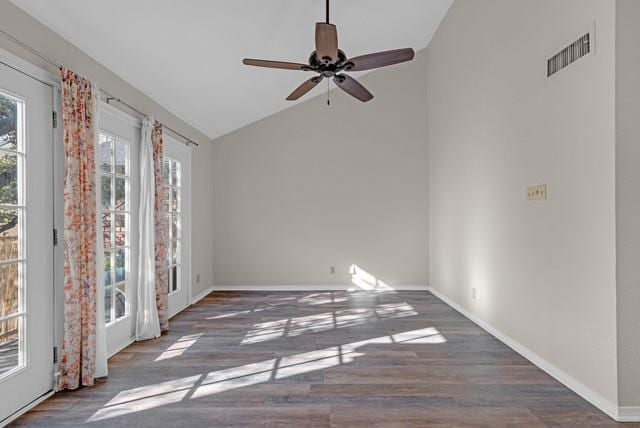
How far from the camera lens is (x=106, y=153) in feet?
11.4

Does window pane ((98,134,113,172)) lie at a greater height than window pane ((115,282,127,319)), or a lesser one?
greater

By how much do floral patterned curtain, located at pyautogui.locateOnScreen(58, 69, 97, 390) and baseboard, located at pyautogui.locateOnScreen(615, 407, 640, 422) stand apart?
11.5 ft

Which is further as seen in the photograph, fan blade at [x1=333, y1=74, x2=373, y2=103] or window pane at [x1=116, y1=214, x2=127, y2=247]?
window pane at [x1=116, y1=214, x2=127, y2=247]

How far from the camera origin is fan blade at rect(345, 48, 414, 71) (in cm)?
313

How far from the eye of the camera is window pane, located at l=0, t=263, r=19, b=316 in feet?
7.52

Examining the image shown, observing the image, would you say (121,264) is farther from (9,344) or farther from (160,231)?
(9,344)

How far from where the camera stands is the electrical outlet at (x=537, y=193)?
123 inches

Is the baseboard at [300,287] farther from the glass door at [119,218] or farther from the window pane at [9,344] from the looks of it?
the window pane at [9,344]

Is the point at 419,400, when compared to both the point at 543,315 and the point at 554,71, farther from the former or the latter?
the point at 554,71

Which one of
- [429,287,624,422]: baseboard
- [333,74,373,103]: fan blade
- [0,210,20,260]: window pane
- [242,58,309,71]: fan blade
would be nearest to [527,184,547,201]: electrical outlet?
[429,287,624,422]: baseboard

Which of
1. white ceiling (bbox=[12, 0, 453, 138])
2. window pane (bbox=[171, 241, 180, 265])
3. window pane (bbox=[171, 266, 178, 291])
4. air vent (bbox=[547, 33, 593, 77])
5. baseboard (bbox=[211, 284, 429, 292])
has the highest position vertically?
white ceiling (bbox=[12, 0, 453, 138])

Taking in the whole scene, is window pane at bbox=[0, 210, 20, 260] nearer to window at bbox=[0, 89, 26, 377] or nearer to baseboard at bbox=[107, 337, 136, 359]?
window at bbox=[0, 89, 26, 377]

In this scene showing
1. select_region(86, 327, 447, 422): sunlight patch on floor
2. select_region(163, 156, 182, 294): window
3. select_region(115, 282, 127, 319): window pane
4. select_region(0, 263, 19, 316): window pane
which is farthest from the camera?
select_region(163, 156, 182, 294): window

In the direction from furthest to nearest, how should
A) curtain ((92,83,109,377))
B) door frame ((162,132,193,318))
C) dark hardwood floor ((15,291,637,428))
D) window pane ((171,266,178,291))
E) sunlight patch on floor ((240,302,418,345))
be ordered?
door frame ((162,132,193,318)), window pane ((171,266,178,291)), sunlight patch on floor ((240,302,418,345)), curtain ((92,83,109,377)), dark hardwood floor ((15,291,637,428))
